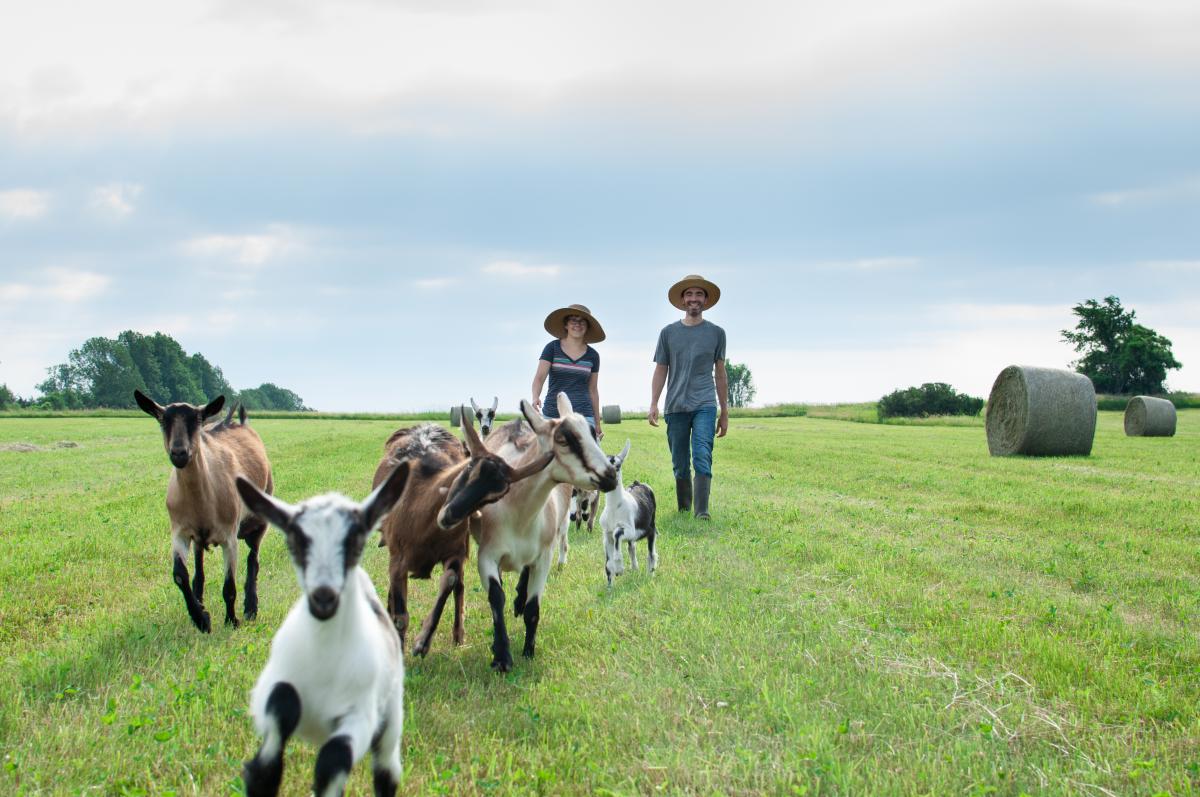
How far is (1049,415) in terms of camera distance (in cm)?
2473

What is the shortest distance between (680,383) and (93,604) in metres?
7.66

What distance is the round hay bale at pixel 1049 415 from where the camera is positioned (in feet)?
81.0

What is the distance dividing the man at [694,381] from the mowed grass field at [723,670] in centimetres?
116

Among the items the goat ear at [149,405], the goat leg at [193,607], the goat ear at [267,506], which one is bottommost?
the goat leg at [193,607]

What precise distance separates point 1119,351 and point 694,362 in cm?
7957

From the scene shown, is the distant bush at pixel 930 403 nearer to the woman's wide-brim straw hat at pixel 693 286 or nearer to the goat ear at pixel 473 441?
the woman's wide-brim straw hat at pixel 693 286

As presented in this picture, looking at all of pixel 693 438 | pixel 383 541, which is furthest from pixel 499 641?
pixel 693 438

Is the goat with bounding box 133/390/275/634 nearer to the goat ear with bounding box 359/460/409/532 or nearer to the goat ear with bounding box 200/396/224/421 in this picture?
the goat ear with bounding box 200/396/224/421

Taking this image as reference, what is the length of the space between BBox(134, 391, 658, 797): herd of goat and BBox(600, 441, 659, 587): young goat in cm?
2

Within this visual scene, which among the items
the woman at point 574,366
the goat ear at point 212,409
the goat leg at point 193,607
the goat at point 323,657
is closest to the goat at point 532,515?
the goat at point 323,657

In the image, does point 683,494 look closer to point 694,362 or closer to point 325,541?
point 694,362

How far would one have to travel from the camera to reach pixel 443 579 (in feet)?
19.9

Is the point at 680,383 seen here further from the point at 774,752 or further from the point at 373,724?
the point at 373,724

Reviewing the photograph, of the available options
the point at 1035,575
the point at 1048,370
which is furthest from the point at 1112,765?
the point at 1048,370
